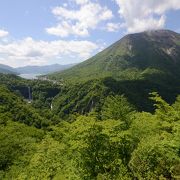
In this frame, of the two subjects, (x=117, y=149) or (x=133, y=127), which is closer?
(x=117, y=149)

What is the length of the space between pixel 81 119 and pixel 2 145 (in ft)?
177

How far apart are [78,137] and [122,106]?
33.0m

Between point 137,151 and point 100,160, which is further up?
point 137,151

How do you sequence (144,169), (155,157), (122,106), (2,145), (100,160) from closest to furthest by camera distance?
(144,169) < (155,157) < (100,160) < (122,106) < (2,145)

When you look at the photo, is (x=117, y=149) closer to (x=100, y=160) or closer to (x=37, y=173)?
(x=100, y=160)

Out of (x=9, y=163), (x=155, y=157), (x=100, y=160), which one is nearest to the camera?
(x=155, y=157)

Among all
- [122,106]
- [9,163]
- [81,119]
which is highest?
[81,119]

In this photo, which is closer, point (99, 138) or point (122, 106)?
point (99, 138)

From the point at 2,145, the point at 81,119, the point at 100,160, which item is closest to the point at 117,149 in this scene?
the point at 100,160

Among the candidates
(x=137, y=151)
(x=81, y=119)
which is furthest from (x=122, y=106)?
(x=137, y=151)

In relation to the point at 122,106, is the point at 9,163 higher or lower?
lower

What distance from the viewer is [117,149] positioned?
36.5m

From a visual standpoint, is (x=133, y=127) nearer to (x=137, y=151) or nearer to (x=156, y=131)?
(x=156, y=131)

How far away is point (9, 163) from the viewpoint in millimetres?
78125
